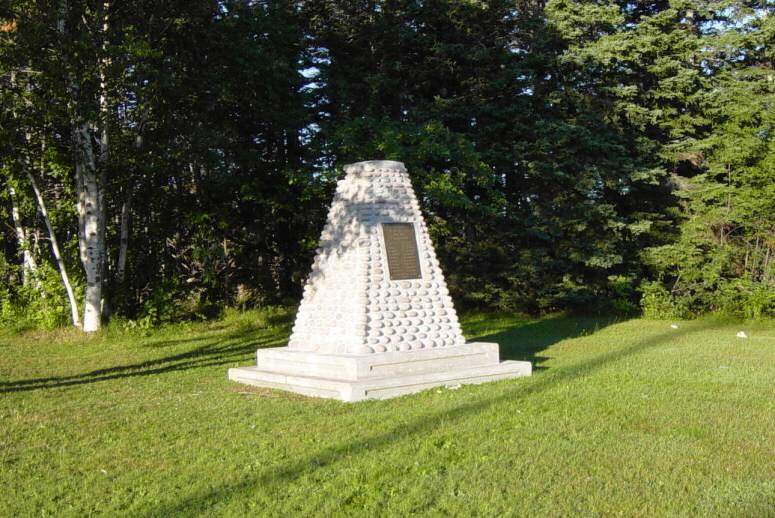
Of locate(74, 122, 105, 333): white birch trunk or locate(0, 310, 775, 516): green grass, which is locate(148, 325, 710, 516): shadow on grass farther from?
locate(74, 122, 105, 333): white birch trunk

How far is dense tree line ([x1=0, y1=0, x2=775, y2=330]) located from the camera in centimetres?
1728

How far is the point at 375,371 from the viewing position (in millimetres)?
8805

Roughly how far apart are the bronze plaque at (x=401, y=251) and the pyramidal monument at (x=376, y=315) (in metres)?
0.01

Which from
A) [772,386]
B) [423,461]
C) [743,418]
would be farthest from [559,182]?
[423,461]

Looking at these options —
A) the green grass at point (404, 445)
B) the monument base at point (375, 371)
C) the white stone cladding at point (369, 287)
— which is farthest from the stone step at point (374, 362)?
the green grass at point (404, 445)

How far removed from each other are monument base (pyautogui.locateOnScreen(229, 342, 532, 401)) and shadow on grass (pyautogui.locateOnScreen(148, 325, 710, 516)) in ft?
1.50

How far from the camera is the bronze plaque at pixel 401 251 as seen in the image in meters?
10.00

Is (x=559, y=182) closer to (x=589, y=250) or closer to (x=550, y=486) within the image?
(x=589, y=250)

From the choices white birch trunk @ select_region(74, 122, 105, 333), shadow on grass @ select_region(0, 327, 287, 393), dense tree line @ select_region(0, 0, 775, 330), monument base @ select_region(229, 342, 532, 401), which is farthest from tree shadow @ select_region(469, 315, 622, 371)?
white birch trunk @ select_region(74, 122, 105, 333)

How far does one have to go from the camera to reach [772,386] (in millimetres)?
9039

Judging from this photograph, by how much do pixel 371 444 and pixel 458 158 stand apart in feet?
40.4

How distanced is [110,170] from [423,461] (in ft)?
41.7

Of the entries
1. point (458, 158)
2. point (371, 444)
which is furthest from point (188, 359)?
point (458, 158)

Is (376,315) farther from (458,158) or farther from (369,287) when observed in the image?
(458,158)
